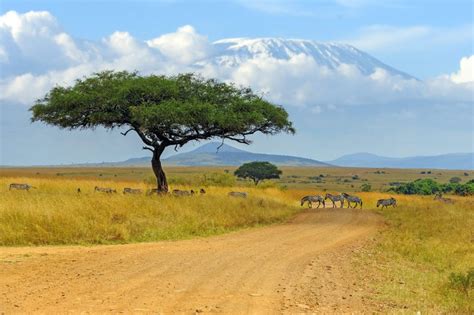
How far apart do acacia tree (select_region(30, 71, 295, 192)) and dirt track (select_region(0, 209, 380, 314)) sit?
43.0 ft

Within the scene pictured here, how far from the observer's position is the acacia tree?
30016mm

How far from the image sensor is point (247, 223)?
78.6 feet

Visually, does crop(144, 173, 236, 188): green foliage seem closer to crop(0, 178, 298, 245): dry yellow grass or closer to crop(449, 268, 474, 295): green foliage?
crop(0, 178, 298, 245): dry yellow grass

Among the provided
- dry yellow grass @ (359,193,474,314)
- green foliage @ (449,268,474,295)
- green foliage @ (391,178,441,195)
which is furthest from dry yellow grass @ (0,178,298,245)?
green foliage @ (391,178,441,195)

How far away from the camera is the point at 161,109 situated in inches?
1137

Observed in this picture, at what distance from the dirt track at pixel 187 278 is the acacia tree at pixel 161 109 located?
13.1 metres

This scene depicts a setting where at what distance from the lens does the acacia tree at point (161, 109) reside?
3002 cm

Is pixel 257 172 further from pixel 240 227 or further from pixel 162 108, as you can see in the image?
pixel 240 227

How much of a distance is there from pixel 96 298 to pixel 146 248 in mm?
5962

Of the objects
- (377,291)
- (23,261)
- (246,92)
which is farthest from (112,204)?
(246,92)

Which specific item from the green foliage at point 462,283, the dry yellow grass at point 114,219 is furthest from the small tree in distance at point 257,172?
the green foliage at point 462,283

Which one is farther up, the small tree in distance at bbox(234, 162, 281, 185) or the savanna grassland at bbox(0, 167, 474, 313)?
the small tree in distance at bbox(234, 162, 281, 185)

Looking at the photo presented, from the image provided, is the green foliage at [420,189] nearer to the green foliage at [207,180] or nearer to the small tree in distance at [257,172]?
the small tree in distance at [257,172]

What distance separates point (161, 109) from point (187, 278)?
18158 millimetres
